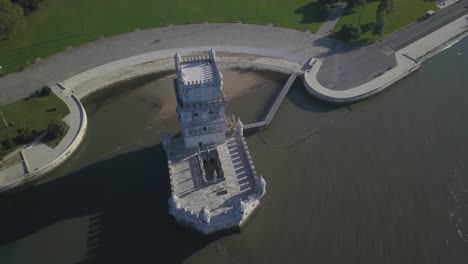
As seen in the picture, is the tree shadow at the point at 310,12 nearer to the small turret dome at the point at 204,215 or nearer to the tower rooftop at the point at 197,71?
the tower rooftop at the point at 197,71

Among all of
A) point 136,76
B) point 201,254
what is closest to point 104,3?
point 136,76

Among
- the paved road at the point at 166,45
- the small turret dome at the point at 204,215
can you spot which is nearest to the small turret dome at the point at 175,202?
the small turret dome at the point at 204,215

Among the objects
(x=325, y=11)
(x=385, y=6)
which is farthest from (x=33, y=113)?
(x=385, y=6)

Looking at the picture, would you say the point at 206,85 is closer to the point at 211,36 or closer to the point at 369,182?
the point at 369,182

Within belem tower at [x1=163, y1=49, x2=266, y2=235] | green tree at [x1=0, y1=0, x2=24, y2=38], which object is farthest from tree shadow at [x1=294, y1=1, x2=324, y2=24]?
green tree at [x1=0, y1=0, x2=24, y2=38]

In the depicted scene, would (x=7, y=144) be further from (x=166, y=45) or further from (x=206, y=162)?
(x=166, y=45)

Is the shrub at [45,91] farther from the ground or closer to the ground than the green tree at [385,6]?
closer to the ground
